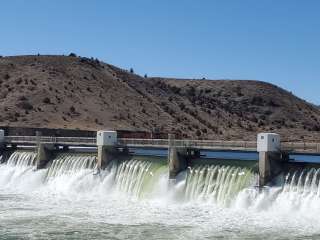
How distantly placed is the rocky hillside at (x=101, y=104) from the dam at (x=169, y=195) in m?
55.9

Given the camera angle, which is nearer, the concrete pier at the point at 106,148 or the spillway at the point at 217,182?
the spillway at the point at 217,182

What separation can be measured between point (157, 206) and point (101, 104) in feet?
304

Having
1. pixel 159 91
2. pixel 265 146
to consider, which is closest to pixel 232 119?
pixel 159 91

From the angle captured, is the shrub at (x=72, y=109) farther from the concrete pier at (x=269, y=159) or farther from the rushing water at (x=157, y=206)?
the concrete pier at (x=269, y=159)

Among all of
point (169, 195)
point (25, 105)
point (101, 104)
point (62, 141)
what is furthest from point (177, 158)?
point (101, 104)

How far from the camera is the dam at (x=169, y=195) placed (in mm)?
35500

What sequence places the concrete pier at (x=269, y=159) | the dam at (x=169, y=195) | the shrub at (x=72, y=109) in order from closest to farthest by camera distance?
the dam at (x=169, y=195)
the concrete pier at (x=269, y=159)
the shrub at (x=72, y=109)

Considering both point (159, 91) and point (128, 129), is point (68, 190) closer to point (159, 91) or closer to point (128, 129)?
point (128, 129)

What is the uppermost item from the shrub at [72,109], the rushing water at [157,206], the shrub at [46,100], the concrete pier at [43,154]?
the shrub at [46,100]

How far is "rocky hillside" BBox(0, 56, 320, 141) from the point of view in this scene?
399 ft

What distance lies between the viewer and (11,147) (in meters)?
72.6

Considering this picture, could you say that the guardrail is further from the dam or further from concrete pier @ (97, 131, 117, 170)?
concrete pier @ (97, 131, 117, 170)

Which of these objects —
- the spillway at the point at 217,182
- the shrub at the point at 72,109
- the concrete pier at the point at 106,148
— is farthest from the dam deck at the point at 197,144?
the shrub at the point at 72,109

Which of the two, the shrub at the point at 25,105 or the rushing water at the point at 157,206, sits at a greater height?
the shrub at the point at 25,105
